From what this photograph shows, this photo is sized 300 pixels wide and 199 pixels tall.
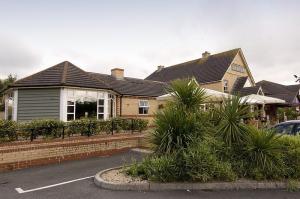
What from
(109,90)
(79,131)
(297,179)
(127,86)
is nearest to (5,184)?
(79,131)

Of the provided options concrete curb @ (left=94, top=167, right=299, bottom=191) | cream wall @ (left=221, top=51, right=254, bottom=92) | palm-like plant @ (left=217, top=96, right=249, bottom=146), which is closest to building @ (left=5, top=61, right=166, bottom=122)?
palm-like plant @ (left=217, top=96, right=249, bottom=146)

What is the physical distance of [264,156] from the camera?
25.4 feet

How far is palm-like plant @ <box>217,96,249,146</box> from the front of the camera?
822cm

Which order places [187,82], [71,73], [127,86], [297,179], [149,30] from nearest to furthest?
[297,179] < [187,82] < [149,30] < [71,73] < [127,86]

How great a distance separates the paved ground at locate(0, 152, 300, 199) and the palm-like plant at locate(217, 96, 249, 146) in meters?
1.73

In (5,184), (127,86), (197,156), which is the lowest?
(5,184)

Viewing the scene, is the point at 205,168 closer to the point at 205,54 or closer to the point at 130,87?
the point at 130,87

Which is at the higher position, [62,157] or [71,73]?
[71,73]

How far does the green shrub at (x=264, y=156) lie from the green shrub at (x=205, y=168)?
0.70 meters

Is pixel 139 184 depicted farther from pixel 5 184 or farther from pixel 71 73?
pixel 71 73

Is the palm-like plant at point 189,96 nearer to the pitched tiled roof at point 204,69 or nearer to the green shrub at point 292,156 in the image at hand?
the green shrub at point 292,156

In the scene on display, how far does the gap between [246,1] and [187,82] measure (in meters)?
5.68

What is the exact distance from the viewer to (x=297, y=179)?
25.3ft

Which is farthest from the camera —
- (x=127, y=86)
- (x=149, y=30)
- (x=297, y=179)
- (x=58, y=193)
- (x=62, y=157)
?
(x=127, y=86)
